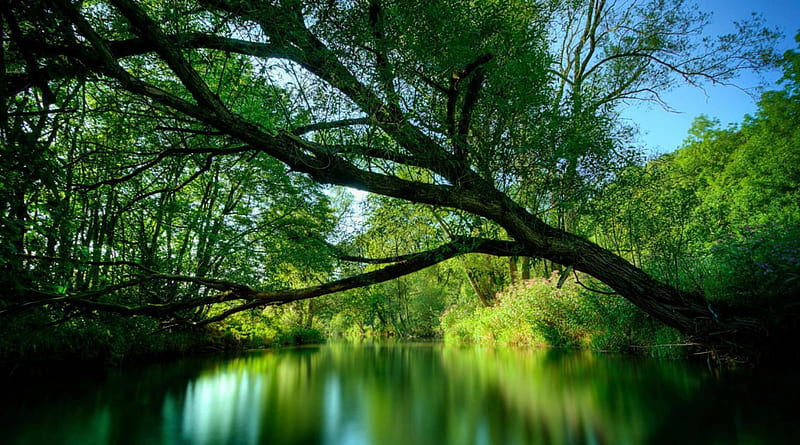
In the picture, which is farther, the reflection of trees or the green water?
the reflection of trees

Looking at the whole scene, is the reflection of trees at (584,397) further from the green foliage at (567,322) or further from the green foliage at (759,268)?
the green foliage at (759,268)

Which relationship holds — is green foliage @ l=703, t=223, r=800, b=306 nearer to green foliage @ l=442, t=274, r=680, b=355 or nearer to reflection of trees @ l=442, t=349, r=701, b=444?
reflection of trees @ l=442, t=349, r=701, b=444

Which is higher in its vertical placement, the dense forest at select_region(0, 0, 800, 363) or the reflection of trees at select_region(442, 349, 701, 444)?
the dense forest at select_region(0, 0, 800, 363)

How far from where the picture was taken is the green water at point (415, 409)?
325cm

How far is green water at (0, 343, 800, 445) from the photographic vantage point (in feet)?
10.7

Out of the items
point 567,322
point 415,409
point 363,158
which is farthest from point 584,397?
point 567,322

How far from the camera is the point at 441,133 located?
4.35 m

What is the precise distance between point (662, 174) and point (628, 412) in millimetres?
4787

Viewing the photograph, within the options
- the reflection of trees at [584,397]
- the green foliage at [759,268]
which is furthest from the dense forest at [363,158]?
the reflection of trees at [584,397]

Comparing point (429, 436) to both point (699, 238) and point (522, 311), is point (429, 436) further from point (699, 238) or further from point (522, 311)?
point (522, 311)

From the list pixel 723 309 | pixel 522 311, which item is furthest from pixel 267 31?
pixel 522 311

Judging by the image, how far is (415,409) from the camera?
4.52 m

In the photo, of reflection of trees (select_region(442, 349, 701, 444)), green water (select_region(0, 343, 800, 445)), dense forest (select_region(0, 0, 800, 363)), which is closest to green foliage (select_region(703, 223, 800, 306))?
dense forest (select_region(0, 0, 800, 363))

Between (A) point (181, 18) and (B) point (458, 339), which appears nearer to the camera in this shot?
(A) point (181, 18)
